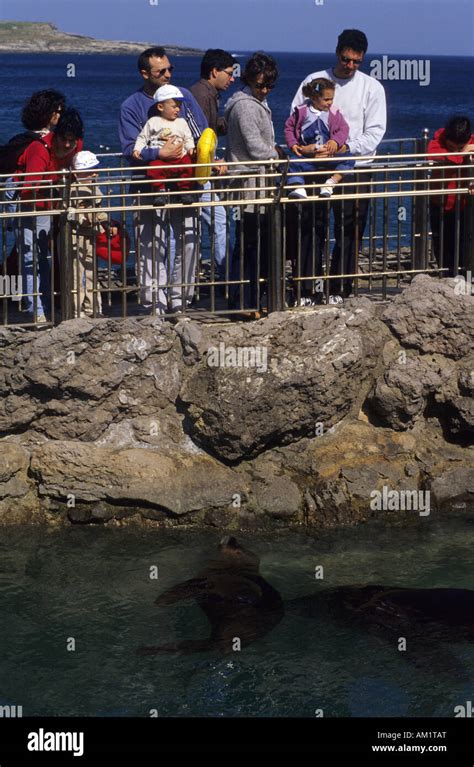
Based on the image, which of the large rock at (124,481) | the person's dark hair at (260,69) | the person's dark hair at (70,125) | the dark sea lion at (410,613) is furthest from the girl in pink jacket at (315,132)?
the dark sea lion at (410,613)

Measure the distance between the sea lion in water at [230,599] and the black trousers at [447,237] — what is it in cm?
401

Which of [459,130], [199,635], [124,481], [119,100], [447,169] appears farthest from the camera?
[119,100]

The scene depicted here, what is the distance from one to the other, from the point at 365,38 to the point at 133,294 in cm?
350

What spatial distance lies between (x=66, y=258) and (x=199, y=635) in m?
3.83

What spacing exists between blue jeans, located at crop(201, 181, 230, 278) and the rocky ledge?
4.67 feet

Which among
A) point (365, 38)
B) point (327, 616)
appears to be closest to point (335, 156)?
point (365, 38)

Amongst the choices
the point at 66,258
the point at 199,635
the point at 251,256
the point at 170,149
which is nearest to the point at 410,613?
the point at 199,635

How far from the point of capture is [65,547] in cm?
1054

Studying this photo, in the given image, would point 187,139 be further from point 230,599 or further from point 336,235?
point 230,599

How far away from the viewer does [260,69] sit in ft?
37.6

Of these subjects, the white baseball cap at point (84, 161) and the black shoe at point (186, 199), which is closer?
the white baseball cap at point (84, 161)

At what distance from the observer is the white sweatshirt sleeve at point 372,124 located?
12219 millimetres

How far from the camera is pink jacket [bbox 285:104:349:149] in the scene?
1177 centimetres

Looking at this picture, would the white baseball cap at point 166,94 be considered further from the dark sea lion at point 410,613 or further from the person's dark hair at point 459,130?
the dark sea lion at point 410,613
